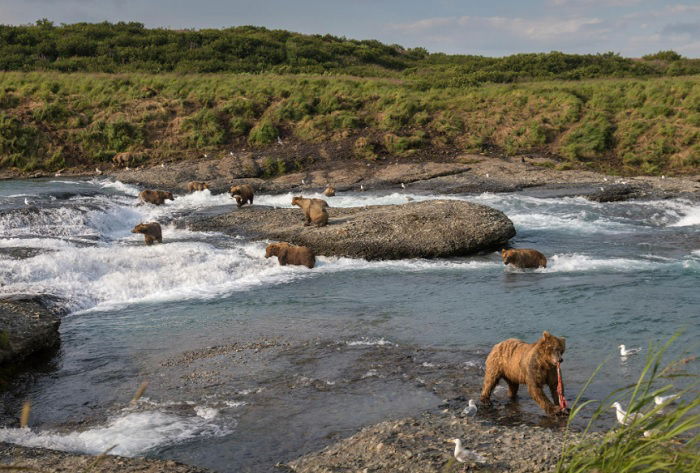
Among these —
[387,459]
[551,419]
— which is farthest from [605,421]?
[387,459]

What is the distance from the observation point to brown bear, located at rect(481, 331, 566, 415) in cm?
795

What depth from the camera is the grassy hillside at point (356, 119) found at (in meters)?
34.8

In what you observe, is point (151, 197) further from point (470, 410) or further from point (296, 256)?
point (470, 410)

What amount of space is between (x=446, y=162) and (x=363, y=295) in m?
20.1

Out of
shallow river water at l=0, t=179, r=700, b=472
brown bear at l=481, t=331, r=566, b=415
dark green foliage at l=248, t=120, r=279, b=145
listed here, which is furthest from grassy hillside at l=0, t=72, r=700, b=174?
brown bear at l=481, t=331, r=566, b=415

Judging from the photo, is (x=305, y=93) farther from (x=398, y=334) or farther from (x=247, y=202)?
(x=398, y=334)

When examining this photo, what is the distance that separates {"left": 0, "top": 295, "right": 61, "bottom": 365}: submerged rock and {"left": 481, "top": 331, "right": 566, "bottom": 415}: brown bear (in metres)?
7.05

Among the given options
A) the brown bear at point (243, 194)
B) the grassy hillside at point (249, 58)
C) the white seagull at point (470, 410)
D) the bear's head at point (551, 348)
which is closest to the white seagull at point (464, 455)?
the white seagull at point (470, 410)

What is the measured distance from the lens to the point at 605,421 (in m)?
8.05

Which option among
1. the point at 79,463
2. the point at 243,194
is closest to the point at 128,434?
the point at 79,463

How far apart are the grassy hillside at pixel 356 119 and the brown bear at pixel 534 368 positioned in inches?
1008

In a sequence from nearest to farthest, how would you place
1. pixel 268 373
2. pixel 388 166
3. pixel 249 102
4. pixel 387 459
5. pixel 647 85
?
pixel 387 459
pixel 268 373
pixel 388 166
pixel 647 85
pixel 249 102

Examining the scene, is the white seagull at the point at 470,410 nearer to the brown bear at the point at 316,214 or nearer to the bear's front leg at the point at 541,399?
the bear's front leg at the point at 541,399

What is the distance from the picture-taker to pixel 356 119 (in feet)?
129
